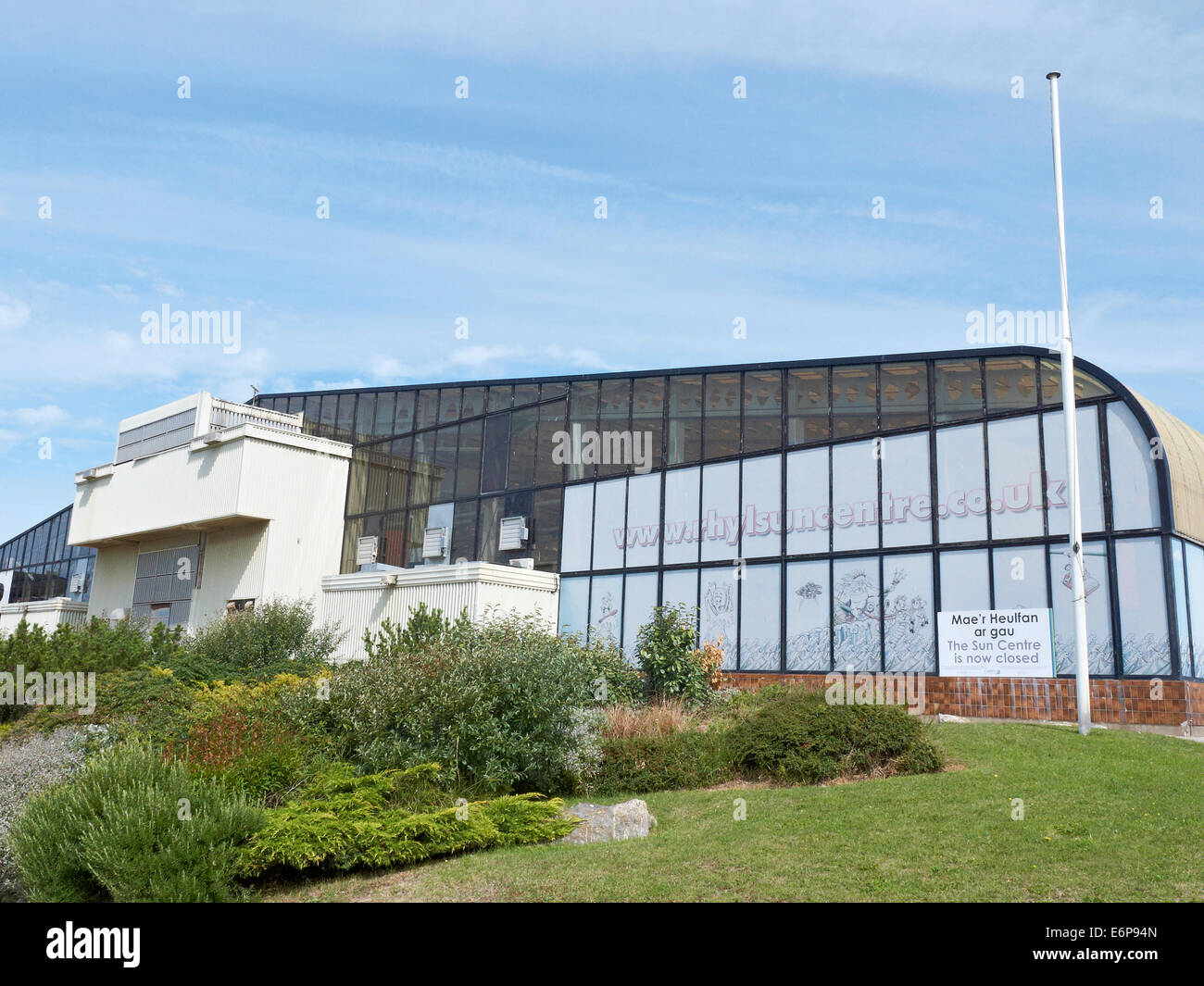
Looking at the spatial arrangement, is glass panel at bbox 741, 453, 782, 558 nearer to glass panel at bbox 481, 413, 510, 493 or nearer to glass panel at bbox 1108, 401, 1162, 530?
glass panel at bbox 1108, 401, 1162, 530

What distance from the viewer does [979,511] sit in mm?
18344

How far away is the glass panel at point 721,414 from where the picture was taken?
22.8 m

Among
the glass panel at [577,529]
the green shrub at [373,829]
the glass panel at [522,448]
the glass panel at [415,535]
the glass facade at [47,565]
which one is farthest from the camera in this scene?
the glass facade at [47,565]

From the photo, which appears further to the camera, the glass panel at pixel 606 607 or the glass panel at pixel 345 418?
the glass panel at pixel 345 418

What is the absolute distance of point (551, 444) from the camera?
26.4m

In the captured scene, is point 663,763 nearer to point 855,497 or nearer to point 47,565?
point 855,497

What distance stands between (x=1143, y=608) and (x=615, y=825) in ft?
33.6

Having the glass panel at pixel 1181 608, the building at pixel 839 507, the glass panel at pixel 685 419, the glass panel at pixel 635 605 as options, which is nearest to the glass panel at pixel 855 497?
the building at pixel 839 507

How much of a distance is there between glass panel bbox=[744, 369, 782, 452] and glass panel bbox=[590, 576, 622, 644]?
4699 mm

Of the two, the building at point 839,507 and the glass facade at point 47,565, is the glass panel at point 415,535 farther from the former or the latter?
the glass facade at point 47,565

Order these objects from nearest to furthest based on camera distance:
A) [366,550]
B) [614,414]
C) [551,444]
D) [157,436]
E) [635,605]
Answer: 1. [635,605]
2. [614,414]
3. [551,444]
4. [366,550]
5. [157,436]

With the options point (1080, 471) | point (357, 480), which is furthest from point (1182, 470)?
point (357, 480)

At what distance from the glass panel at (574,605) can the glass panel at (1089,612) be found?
36.0ft
